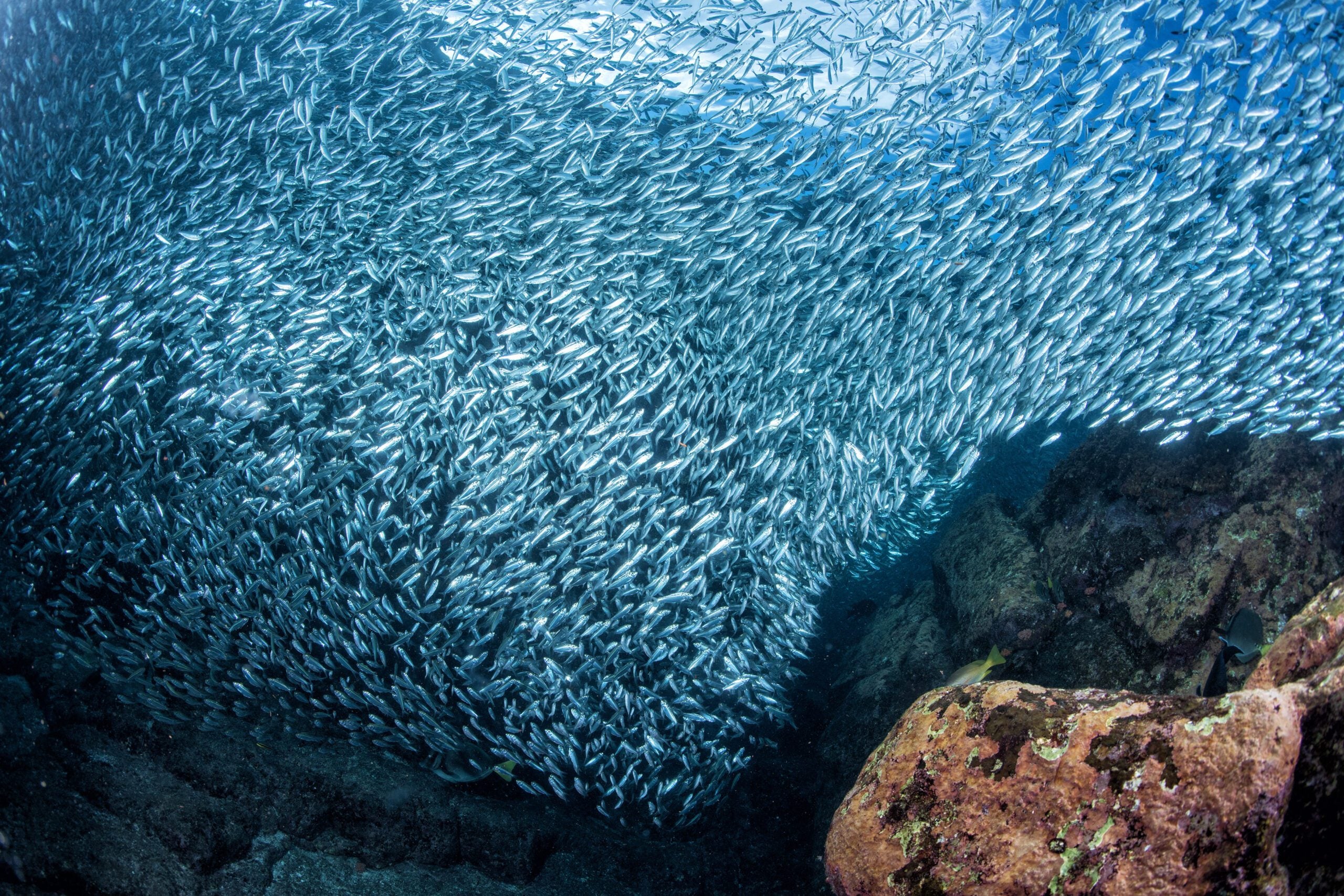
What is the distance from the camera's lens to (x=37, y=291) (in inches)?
322

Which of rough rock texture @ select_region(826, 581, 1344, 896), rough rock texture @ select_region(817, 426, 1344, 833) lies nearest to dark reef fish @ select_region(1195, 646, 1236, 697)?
rough rock texture @ select_region(826, 581, 1344, 896)

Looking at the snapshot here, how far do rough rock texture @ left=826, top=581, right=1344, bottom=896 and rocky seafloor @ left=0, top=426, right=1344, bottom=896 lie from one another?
270mm

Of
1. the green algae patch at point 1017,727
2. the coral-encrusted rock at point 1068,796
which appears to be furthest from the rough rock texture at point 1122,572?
the coral-encrusted rock at point 1068,796

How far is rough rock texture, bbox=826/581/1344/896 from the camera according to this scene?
206 cm

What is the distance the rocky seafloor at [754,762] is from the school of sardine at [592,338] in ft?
1.42


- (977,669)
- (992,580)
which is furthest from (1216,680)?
(992,580)

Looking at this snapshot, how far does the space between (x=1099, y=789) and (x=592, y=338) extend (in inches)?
227

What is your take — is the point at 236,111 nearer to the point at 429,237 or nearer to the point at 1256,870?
the point at 429,237

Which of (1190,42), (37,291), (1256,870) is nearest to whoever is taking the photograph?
(1256,870)

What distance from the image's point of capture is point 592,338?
22.2 feet

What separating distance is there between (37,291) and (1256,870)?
1288cm

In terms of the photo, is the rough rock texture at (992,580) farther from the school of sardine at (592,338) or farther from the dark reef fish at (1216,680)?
the dark reef fish at (1216,680)

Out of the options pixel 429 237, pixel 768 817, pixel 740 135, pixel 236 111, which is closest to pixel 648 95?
pixel 740 135

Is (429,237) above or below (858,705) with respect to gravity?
above
